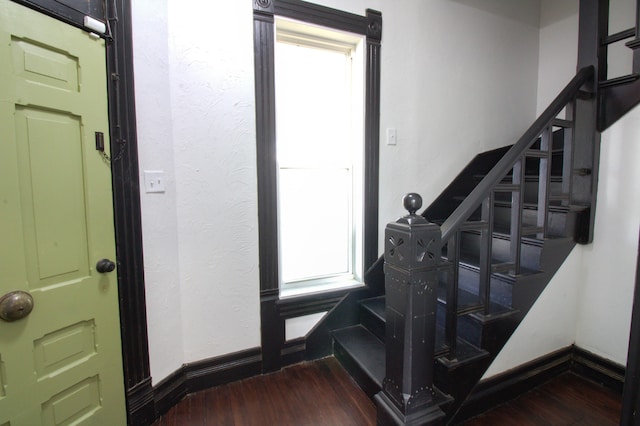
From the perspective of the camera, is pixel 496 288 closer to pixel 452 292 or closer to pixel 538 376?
pixel 452 292

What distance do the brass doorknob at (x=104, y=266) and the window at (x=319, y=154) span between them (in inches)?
37.2

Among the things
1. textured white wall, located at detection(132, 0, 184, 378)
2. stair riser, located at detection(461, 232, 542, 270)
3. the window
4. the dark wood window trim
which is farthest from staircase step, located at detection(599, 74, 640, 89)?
textured white wall, located at detection(132, 0, 184, 378)

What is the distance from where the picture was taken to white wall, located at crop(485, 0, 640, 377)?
1652 mm

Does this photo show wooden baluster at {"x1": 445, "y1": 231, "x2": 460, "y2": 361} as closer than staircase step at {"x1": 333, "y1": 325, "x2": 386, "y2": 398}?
Yes

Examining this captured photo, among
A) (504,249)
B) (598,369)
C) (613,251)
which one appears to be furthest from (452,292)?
(598,369)

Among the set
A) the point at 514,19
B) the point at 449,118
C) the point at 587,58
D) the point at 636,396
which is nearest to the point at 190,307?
the point at 636,396

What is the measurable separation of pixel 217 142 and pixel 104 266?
83cm

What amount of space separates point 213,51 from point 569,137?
2.10 meters

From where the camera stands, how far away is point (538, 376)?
175 cm

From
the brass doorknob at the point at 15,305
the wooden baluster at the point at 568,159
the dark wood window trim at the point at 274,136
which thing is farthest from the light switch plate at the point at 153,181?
the wooden baluster at the point at 568,159

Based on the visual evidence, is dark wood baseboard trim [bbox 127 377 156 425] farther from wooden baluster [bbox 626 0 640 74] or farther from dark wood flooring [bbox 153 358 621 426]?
wooden baluster [bbox 626 0 640 74]

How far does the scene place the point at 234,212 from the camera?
5.69ft

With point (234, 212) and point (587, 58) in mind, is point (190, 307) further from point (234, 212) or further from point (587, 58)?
point (587, 58)

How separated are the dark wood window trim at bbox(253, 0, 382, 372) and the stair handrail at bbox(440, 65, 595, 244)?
2.70ft
